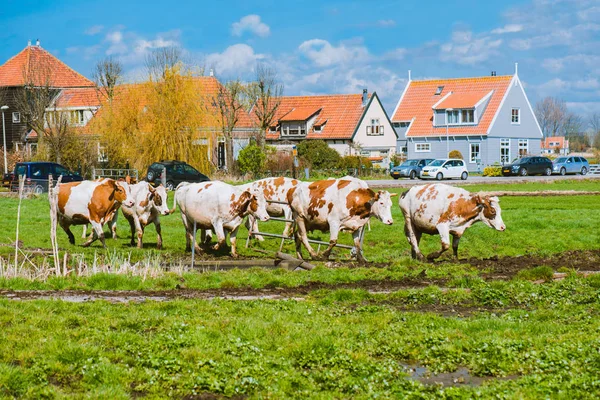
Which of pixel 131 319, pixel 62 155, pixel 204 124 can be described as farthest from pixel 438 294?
pixel 62 155

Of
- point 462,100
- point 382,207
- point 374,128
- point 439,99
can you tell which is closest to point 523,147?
point 462,100

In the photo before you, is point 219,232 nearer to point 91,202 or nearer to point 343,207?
point 343,207

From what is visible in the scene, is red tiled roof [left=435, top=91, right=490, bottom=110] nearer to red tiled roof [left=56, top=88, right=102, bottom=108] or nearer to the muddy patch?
red tiled roof [left=56, top=88, right=102, bottom=108]

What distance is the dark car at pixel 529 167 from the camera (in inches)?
2960

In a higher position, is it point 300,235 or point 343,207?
point 343,207

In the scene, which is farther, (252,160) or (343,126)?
(343,126)

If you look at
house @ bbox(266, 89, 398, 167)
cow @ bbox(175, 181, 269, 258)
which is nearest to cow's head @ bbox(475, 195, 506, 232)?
cow @ bbox(175, 181, 269, 258)

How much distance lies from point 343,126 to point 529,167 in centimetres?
2333

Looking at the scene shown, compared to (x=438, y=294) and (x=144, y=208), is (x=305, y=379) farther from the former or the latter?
(x=144, y=208)

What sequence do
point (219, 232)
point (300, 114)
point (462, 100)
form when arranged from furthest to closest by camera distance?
point (300, 114)
point (462, 100)
point (219, 232)

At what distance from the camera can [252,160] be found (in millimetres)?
65000

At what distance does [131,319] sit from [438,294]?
6.02m

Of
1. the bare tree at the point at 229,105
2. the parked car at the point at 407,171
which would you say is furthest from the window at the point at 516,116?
the bare tree at the point at 229,105

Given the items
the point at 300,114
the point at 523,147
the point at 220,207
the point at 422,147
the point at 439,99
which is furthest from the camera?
the point at 439,99
